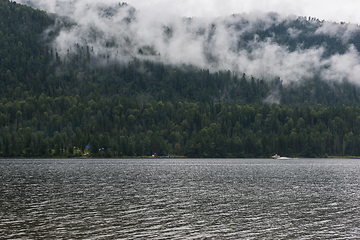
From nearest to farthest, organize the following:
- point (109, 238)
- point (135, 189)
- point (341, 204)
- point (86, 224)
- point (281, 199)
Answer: point (109, 238), point (86, 224), point (341, 204), point (281, 199), point (135, 189)

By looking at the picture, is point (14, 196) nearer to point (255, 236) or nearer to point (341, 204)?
point (255, 236)

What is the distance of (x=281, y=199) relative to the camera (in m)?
64.9

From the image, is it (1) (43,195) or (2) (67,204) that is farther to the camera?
(1) (43,195)

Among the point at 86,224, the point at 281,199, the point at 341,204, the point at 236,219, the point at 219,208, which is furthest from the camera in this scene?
the point at 281,199

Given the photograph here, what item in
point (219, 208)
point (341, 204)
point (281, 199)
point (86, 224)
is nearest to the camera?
point (86, 224)

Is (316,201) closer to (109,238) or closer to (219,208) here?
(219,208)

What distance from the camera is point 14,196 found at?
220 feet

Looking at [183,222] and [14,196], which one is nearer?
[183,222]

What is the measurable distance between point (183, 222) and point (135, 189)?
34.5 meters

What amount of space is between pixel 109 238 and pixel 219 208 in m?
22.1

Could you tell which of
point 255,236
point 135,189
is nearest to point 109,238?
point 255,236

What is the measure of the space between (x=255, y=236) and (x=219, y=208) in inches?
657

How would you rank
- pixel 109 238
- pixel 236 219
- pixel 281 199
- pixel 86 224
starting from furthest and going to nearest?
pixel 281 199, pixel 236 219, pixel 86 224, pixel 109 238

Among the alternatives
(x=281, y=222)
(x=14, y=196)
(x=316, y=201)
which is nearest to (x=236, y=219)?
(x=281, y=222)
